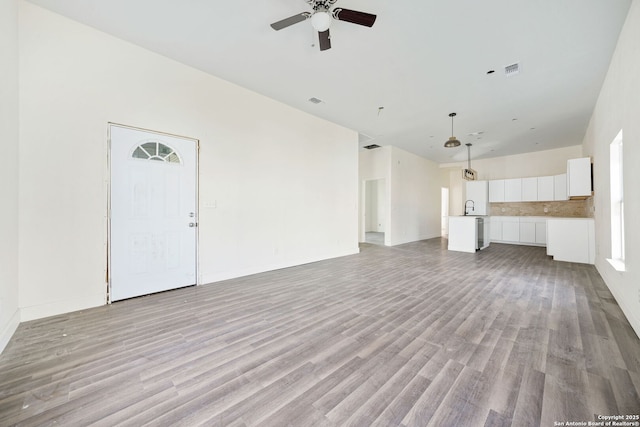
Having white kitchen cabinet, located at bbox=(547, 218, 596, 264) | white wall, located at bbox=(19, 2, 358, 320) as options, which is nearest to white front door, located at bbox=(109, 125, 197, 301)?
white wall, located at bbox=(19, 2, 358, 320)

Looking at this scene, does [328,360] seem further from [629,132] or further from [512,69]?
[512,69]

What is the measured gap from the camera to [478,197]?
882 centimetres

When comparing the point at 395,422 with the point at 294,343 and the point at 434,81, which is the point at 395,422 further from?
the point at 434,81

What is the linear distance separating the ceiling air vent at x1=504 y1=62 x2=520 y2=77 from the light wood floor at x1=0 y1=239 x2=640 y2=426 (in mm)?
3220

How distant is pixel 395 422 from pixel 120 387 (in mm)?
1750

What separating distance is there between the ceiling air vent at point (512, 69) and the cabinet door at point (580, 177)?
311 centimetres

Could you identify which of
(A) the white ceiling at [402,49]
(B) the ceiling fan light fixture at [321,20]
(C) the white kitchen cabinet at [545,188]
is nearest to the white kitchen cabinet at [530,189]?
(C) the white kitchen cabinet at [545,188]

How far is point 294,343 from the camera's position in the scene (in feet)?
7.18

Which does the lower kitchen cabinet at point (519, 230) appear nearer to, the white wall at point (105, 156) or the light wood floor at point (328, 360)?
the light wood floor at point (328, 360)

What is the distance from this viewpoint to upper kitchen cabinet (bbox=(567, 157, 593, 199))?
5.17 metres

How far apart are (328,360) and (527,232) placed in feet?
31.0

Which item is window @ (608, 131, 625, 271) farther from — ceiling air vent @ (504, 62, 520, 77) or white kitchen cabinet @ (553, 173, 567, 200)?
white kitchen cabinet @ (553, 173, 567, 200)

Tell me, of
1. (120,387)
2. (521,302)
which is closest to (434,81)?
(521,302)

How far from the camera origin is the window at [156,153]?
3336 mm
